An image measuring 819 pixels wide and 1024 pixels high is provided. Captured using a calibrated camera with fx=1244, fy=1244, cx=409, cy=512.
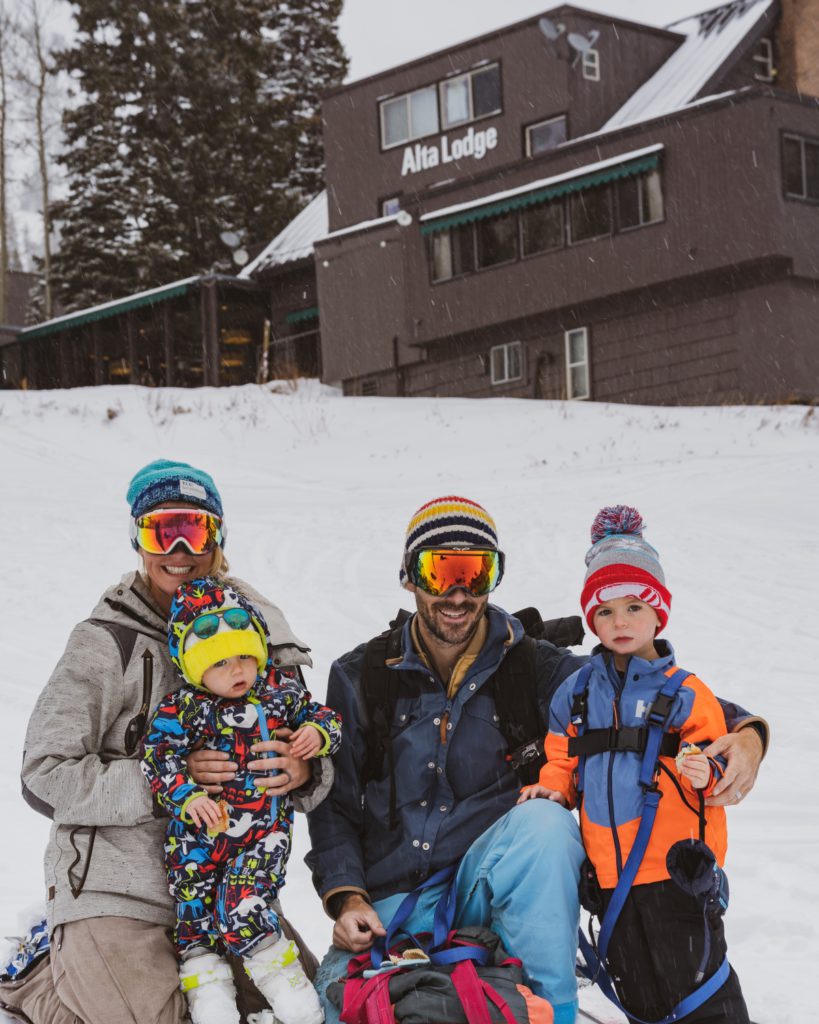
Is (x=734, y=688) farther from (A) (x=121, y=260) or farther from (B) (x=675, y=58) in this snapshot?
(A) (x=121, y=260)

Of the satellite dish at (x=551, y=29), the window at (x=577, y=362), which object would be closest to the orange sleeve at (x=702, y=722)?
the window at (x=577, y=362)

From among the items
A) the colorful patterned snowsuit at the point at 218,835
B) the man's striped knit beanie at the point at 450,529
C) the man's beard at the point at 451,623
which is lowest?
the colorful patterned snowsuit at the point at 218,835

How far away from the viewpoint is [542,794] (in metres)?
3.65

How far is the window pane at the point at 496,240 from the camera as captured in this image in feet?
86.6

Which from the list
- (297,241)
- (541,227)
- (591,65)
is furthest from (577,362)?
(297,241)

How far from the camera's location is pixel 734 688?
8.59m

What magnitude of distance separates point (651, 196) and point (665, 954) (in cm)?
2241

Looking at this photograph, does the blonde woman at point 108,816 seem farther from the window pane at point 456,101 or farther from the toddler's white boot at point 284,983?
the window pane at point 456,101

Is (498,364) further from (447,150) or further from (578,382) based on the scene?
(447,150)

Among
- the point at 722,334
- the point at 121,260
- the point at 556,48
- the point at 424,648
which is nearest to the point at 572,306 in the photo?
the point at 722,334

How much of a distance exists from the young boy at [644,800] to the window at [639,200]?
852 inches

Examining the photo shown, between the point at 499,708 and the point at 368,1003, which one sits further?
the point at 499,708

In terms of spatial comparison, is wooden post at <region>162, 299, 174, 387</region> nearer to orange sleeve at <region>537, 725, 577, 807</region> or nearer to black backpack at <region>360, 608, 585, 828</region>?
black backpack at <region>360, 608, 585, 828</region>

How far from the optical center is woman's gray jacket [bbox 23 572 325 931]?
3547 millimetres
